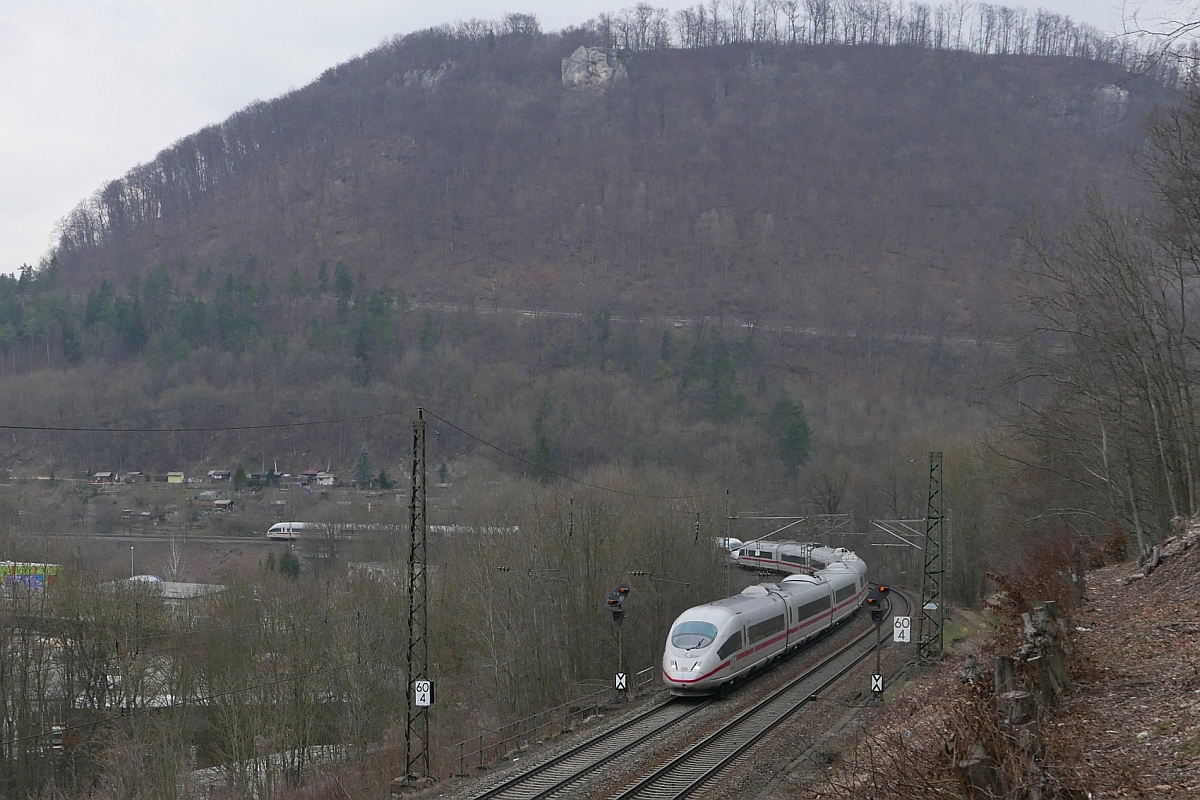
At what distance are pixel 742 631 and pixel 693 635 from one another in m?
2.01

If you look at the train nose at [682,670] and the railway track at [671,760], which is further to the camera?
the train nose at [682,670]

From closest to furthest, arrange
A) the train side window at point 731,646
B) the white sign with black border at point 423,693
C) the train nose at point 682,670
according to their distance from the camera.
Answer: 1. the white sign with black border at point 423,693
2. the train nose at point 682,670
3. the train side window at point 731,646

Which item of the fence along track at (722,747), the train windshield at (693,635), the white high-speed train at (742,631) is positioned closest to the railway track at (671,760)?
the fence along track at (722,747)

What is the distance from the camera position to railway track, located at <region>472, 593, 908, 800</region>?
19.1 metres

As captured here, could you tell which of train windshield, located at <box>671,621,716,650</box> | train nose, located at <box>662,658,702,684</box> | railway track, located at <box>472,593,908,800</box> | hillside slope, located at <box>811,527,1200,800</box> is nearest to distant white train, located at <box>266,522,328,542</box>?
train windshield, located at <box>671,621,716,650</box>

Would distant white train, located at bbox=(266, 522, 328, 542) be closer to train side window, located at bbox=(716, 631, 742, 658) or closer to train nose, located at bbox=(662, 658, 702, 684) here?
train side window, located at bbox=(716, 631, 742, 658)

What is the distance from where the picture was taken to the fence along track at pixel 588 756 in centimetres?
1942

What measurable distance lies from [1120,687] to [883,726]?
697 centimetres

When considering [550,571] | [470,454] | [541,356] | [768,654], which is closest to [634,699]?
[768,654]

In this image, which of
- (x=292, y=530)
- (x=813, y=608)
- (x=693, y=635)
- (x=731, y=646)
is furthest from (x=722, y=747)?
(x=292, y=530)

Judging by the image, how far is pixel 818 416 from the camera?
11794 centimetres

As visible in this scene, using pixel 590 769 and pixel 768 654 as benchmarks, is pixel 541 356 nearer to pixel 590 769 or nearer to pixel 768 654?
pixel 768 654

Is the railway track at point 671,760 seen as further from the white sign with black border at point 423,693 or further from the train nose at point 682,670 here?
the white sign with black border at point 423,693

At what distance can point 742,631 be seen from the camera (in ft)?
97.3
